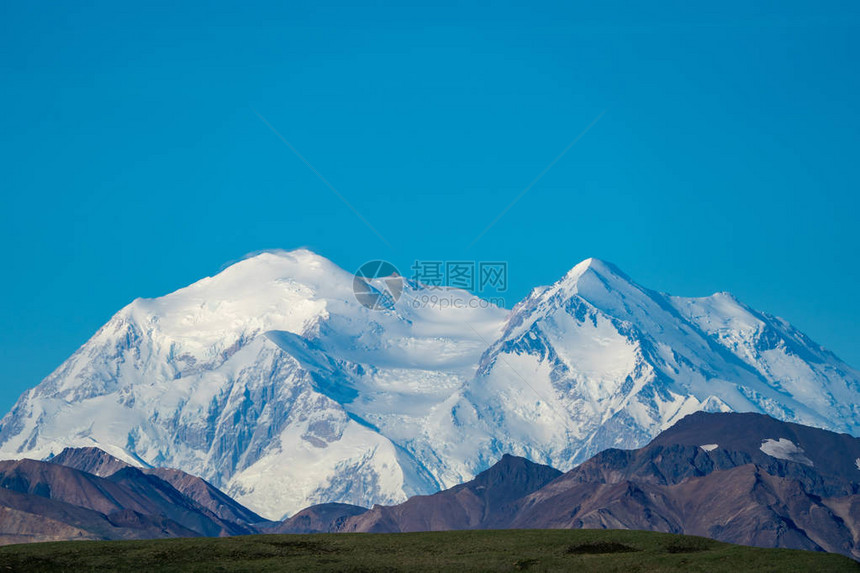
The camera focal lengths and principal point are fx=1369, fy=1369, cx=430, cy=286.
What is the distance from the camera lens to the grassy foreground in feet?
394

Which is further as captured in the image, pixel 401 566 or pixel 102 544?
pixel 102 544

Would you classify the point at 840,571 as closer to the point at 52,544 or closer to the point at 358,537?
the point at 358,537

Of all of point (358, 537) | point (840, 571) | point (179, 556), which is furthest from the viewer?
point (358, 537)

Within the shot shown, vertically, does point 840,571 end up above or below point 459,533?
below

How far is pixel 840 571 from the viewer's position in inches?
4582

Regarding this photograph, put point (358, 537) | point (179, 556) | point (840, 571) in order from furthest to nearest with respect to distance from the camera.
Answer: point (358, 537) → point (179, 556) → point (840, 571)

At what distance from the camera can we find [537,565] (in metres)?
123

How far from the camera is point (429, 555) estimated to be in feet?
431

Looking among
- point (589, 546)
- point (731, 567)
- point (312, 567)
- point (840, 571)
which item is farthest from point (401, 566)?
point (840, 571)

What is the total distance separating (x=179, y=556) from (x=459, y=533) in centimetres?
3357

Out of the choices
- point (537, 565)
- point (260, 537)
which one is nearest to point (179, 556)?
point (260, 537)

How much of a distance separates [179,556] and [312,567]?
13435 mm

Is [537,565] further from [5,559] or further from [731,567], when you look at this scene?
[5,559]

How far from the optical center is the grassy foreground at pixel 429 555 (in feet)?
394
